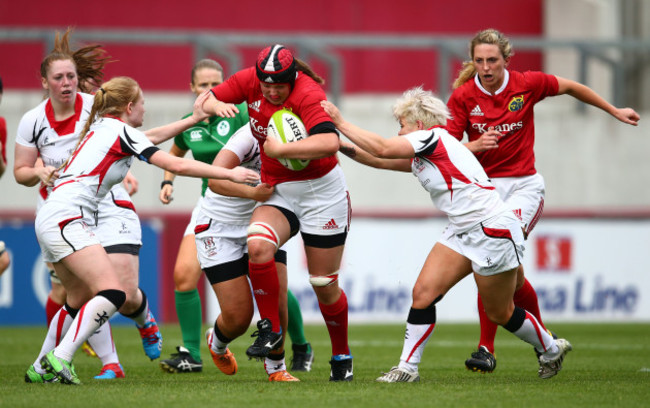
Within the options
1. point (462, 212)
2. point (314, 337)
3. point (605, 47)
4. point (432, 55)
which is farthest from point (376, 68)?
point (462, 212)

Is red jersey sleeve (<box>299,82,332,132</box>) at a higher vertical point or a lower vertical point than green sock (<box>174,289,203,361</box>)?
higher

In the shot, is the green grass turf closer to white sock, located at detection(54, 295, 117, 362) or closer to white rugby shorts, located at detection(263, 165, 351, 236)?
white sock, located at detection(54, 295, 117, 362)

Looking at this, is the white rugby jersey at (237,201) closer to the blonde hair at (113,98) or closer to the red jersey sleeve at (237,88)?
the red jersey sleeve at (237,88)

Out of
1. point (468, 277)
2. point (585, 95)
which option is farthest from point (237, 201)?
point (468, 277)

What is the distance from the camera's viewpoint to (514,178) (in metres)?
7.40

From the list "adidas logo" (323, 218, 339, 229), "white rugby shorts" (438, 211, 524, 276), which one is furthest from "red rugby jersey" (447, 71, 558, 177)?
"adidas logo" (323, 218, 339, 229)

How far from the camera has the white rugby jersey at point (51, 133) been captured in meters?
7.15

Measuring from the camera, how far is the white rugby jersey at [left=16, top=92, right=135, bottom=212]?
23.5 feet

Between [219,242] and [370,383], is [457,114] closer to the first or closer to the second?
[219,242]

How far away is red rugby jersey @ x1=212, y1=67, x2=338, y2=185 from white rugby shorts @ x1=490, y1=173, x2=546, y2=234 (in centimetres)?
142

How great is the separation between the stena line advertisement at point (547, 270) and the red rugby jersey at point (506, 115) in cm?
603

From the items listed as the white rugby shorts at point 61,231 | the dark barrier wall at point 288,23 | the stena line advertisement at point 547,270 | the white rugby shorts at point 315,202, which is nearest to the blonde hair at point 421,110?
the white rugby shorts at point 315,202

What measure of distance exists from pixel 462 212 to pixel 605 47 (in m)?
9.81

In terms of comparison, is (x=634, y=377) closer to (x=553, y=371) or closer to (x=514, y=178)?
(x=553, y=371)
